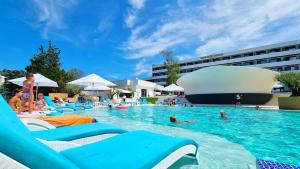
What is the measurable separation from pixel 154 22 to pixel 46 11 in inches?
572

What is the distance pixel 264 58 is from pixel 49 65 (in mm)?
49423

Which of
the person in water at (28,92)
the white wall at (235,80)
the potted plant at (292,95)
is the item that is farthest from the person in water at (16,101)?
the white wall at (235,80)

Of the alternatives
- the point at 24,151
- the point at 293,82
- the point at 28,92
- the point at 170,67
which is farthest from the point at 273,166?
the point at 170,67

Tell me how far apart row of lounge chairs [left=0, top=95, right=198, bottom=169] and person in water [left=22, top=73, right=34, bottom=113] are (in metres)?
4.88

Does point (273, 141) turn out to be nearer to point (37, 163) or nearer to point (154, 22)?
point (37, 163)

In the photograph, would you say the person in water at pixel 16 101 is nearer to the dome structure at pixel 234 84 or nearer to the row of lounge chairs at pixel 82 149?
the row of lounge chairs at pixel 82 149

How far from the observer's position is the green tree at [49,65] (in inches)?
1487

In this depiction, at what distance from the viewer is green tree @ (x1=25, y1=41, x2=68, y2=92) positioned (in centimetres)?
3778

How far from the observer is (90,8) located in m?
19.7

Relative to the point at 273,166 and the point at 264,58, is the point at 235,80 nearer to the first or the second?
the point at 273,166

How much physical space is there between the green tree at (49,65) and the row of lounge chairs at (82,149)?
3651 centimetres

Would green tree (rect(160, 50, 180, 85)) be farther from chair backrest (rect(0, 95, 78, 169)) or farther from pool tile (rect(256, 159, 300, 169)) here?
chair backrest (rect(0, 95, 78, 169))

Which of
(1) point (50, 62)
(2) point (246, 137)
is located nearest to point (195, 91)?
(2) point (246, 137)

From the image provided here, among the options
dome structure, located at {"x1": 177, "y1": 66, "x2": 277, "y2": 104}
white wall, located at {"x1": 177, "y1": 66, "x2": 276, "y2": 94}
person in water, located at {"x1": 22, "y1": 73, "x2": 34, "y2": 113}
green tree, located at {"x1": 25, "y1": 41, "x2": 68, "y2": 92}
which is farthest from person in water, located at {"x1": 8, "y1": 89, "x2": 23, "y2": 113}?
green tree, located at {"x1": 25, "y1": 41, "x2": 68, "y2": 92}
